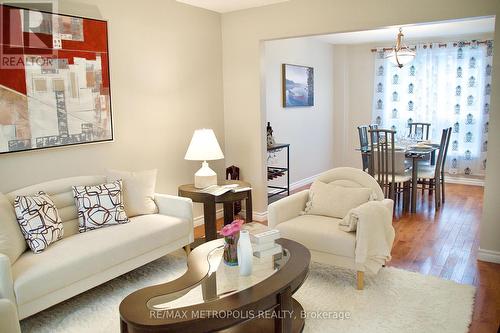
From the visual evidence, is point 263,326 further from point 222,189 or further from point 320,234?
point 222,189

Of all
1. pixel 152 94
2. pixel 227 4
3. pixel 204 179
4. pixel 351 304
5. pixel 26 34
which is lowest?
pixel 351 304

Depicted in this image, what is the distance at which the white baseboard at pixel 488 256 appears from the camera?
366 cm

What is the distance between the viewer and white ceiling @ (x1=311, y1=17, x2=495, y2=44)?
573 cm

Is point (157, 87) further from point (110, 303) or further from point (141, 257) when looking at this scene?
point (110, 303)

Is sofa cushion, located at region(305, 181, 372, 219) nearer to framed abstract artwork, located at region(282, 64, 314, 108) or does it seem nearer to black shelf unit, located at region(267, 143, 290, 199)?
black shelf unit, located at region(267, 143, 290, 199)

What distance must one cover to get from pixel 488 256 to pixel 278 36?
3.00 m

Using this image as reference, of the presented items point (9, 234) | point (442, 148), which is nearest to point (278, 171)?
point (442, 148)

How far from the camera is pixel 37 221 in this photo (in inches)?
113

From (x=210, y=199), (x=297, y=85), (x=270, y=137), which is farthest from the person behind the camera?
(x=297, y=85)

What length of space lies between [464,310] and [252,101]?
3.09 m

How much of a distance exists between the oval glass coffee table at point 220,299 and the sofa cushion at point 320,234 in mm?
490

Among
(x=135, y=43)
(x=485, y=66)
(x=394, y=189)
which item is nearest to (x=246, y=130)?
(x=135, y=43)

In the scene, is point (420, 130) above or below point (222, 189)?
above

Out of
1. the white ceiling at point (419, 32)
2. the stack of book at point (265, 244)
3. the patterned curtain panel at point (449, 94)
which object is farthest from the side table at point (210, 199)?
the patterned curtain panel at point (449, 94)
